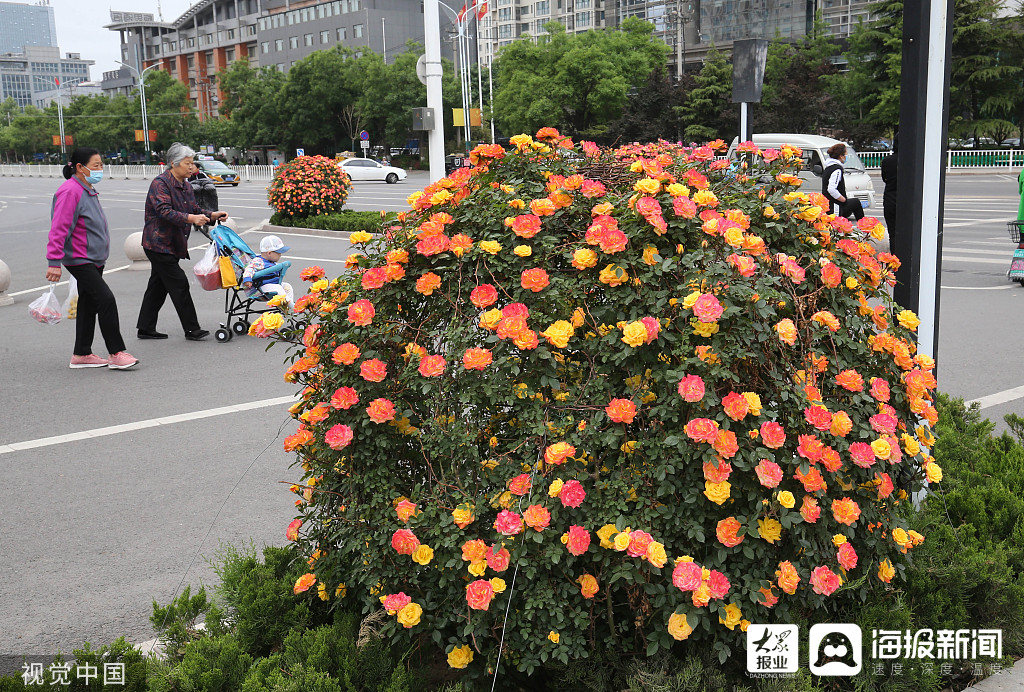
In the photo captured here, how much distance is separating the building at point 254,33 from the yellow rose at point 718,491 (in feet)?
304

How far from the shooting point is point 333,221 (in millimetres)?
21719

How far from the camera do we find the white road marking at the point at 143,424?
20.9 feet

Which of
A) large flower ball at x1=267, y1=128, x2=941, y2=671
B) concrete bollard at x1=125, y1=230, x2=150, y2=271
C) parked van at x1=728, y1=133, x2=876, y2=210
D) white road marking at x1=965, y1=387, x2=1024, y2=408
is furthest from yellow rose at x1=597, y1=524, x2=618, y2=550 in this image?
parked van at x1=728, y1=133, x2=876, y2=210

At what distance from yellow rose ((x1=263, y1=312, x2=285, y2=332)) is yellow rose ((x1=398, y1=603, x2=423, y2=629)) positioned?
103 cm

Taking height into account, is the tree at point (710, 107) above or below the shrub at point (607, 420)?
above

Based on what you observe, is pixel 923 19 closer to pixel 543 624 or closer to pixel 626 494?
pixel 626 494

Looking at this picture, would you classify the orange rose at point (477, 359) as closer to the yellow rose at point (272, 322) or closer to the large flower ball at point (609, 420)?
the large flower ball at point (609, 420)

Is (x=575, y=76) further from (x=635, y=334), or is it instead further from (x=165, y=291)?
(x=635, y=334)

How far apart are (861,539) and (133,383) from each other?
267 inches

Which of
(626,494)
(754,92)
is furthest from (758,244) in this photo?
(754,92)

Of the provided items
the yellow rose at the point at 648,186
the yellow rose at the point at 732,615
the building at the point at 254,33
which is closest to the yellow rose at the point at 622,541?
the yellow rose at the point at 732,615

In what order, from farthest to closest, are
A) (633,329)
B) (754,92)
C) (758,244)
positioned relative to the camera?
(754,92)
(758,244)
(633,329)

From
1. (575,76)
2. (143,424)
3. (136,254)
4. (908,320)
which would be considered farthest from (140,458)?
(575,76)

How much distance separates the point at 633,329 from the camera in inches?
102
